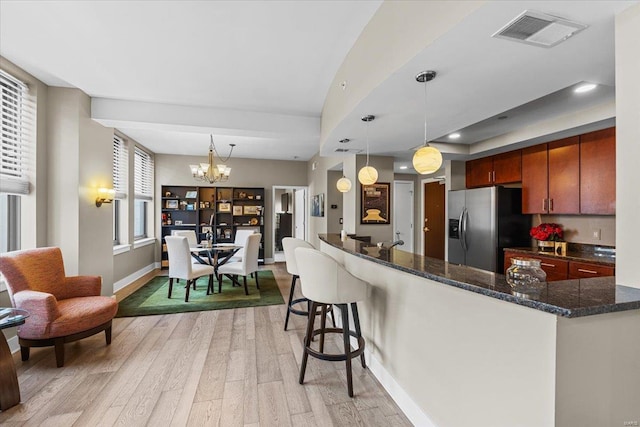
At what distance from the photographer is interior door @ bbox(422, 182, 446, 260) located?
6.40 m

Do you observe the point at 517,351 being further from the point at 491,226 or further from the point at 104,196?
the point at 104,196

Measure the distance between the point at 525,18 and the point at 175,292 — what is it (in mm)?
5031

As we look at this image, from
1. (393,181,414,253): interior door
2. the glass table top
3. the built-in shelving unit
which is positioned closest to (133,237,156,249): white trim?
the built-in shelving unit

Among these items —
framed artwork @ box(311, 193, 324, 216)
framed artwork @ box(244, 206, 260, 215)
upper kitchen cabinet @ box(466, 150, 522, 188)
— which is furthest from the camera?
framed artwork @ box(244, 206, 260, 215)

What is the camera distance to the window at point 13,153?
2801 mm

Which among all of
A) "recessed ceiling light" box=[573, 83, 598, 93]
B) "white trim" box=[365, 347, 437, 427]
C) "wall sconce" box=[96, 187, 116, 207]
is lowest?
"white trim" box=[365, 347, 437, 427]

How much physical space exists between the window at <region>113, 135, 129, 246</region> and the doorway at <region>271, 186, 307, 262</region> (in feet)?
11.6

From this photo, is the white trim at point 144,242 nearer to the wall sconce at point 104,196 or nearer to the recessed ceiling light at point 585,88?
the wall sconce at point 104,196

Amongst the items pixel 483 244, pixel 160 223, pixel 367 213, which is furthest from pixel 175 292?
pixel 483 244

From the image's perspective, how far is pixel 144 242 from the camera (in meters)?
5.94

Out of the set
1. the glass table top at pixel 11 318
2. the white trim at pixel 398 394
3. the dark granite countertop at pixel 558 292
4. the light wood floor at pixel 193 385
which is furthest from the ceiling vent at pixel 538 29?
the glass table top at pixel 11 318

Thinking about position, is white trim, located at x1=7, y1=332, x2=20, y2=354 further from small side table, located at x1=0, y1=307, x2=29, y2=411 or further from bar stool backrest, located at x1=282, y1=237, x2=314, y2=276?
bar stool backrest, located at x1=282, y1=237, x2=314, y2=276

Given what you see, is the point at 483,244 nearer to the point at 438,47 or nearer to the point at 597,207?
the point at 597,207

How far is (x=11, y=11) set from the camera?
6.94ft
